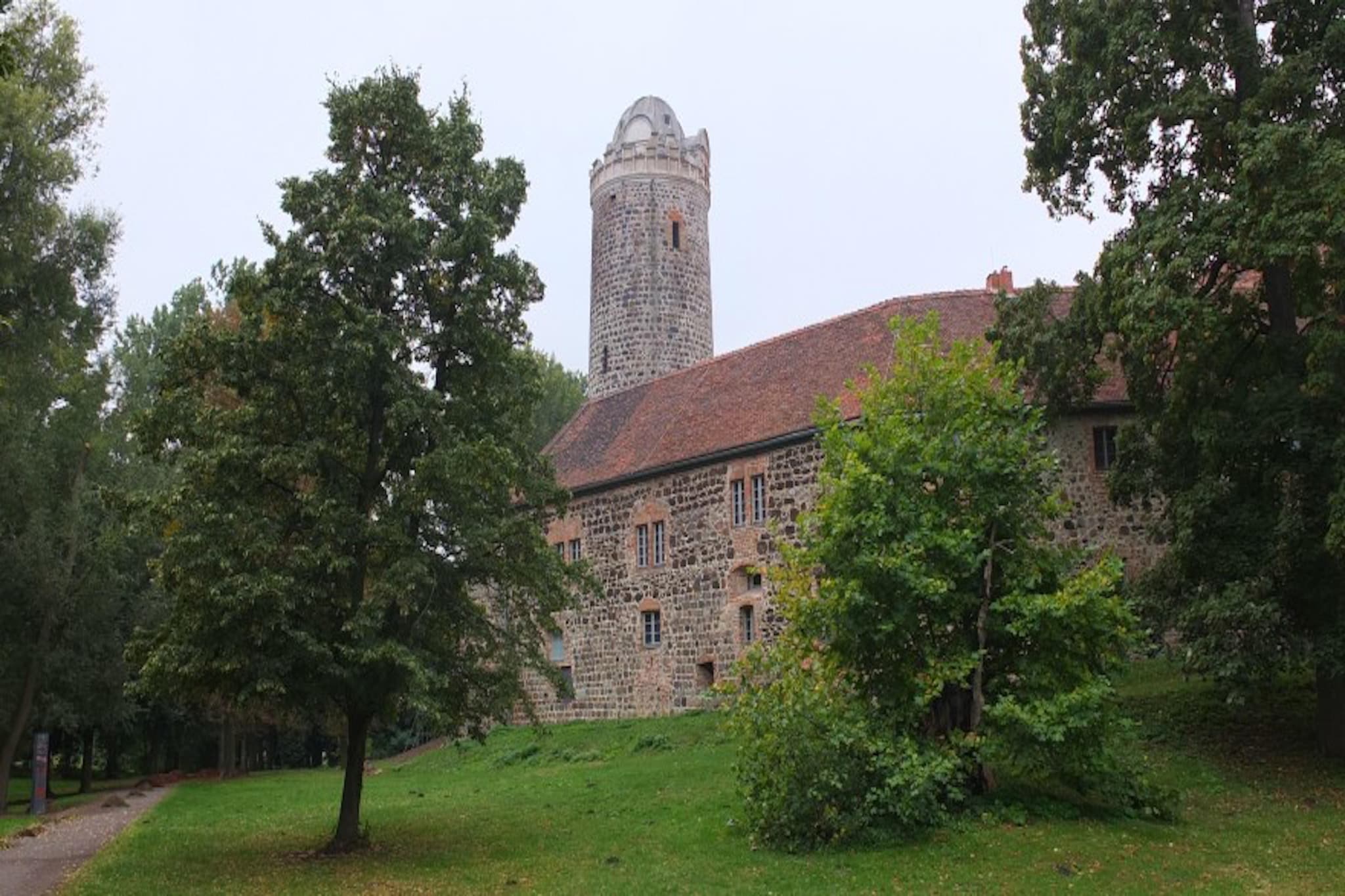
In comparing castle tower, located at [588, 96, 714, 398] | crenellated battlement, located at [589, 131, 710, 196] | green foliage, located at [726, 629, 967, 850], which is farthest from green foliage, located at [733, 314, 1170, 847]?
crenellated battlement, located at [589, 131, 710, 196]

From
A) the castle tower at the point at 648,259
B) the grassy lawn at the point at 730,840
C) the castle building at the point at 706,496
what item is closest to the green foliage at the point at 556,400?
the castle tower at the point at 648,259

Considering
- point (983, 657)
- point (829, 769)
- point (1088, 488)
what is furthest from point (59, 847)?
point (1088, 488)

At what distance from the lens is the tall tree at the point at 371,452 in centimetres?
1387

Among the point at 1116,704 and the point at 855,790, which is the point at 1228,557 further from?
the point at 855,790

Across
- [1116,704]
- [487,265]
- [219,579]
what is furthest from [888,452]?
[219,579]

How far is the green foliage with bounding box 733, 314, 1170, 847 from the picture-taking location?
44.3 feet

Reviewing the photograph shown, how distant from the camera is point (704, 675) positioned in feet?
90.7

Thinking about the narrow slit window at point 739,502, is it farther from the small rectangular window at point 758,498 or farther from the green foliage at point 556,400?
the green foliage at point 556,400

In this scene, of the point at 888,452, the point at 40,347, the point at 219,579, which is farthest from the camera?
the point at 40,347

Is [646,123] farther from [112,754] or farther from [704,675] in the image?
[112,754]

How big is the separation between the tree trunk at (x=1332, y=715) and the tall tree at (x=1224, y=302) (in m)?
0.03

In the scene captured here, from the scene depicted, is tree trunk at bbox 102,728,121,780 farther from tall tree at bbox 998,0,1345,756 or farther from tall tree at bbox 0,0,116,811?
tall tree at bbox 998,0,1345,756

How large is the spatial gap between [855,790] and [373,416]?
7.46 metres

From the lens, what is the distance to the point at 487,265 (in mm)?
15680
